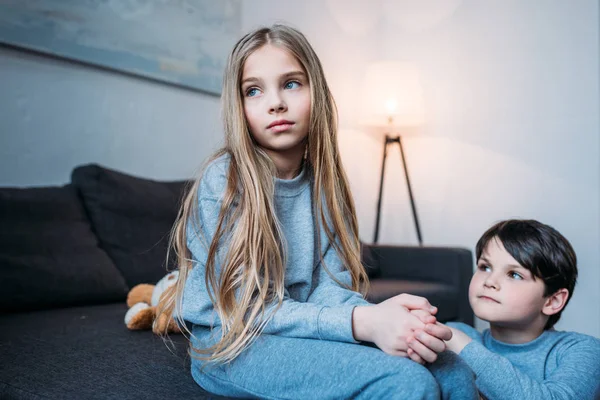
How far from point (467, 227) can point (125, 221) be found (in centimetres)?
195

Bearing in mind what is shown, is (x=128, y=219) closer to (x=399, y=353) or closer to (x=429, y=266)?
(x=429, y=266)

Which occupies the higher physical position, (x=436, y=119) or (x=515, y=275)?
(x=436, y=119)

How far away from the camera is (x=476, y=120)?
10.6 feet

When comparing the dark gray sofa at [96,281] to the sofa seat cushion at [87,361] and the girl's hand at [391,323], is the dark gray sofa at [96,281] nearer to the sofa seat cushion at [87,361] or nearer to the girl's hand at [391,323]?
the sofa seat cushion at [87,361]

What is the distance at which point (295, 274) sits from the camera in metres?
1.11

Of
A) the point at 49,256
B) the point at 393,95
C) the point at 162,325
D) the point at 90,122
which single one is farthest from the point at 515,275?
the point at 393,95

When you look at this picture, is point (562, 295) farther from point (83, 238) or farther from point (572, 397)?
point (83, 238)

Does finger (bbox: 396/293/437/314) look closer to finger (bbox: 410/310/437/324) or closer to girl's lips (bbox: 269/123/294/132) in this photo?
finger (bbox: 410/310/437/324)

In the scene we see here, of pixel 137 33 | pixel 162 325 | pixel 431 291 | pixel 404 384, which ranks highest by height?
pixel 137 33

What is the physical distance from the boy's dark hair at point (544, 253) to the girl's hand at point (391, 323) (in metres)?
0.50

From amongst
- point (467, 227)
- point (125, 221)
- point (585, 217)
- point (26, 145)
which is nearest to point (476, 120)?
point (467, 227)

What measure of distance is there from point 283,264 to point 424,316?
30 cm

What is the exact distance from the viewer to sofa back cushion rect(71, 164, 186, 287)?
195 centimetres

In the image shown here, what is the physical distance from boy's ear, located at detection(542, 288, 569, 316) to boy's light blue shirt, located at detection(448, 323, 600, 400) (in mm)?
48
